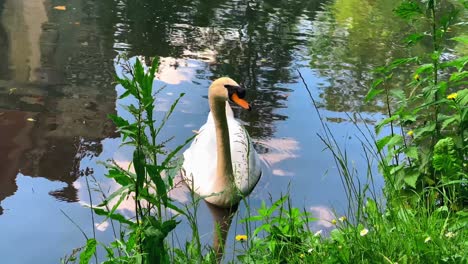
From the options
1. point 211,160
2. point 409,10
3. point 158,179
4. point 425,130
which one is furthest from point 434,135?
point 211,160

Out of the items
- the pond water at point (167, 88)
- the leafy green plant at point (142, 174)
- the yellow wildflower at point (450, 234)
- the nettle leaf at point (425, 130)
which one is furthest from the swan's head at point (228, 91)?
the leafy green plant at point (142, 174)

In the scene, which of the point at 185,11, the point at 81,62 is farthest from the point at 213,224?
the point at 185,11

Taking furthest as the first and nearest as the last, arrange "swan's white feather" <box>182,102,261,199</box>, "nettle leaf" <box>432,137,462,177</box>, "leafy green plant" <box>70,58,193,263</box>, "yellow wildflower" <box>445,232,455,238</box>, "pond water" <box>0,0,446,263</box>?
"swan's white feather" <box>182,102,261,199</box> → "pond water" <box>0,0,446,263</box> → "nettle leaf" <box>432,137,462,177</box> → "yellow wildflower" <box>445,232,455,238</box> → "leafy green plant" <box>70,58,193,263</box>

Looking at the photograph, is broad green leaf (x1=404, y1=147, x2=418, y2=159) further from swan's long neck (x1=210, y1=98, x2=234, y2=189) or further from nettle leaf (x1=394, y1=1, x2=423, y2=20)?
swan's long neck (x1=210, y1=98, x2=234, y2=189)

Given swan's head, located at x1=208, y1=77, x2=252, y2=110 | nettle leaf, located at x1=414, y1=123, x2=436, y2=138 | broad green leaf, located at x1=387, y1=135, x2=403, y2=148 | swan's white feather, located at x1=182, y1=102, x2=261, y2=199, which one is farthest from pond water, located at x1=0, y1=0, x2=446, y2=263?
swan's head, located at x1=208, y1=77, x2=252, y2=110

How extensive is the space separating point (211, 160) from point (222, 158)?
400 millimetres

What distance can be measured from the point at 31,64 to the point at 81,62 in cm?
54

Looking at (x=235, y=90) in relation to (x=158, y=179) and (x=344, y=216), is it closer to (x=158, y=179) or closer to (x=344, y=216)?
(x=344, y=216)

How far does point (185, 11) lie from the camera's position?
958 centimetres

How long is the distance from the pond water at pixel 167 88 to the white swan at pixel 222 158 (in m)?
0.15

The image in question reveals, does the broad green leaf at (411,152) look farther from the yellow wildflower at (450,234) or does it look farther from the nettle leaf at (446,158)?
the yellow wildflower at (450,234)

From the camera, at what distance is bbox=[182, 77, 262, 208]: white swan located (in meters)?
4.43

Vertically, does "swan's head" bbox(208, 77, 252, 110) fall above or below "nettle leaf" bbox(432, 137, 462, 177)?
below

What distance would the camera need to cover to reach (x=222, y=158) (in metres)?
4.47
